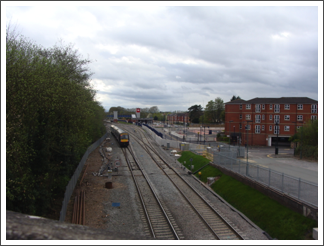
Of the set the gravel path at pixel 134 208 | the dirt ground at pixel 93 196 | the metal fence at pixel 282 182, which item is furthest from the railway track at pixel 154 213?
the metal fence at pixel 282 182

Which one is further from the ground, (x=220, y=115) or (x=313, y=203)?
(x=220, y=115)

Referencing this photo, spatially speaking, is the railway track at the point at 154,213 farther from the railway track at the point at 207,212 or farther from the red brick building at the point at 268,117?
the red brick building at the point at 268,117

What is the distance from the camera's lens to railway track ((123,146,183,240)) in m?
13.6

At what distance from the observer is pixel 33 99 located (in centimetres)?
1377

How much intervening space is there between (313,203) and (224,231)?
17.1 feet

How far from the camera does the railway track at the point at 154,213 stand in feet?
44.5

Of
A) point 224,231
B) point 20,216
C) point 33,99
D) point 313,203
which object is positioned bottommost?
point 224,231

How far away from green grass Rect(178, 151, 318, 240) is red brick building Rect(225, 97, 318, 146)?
36840 millimetres

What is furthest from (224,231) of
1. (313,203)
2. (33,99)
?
(33,99)

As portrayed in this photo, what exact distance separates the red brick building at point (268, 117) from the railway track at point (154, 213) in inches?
1464

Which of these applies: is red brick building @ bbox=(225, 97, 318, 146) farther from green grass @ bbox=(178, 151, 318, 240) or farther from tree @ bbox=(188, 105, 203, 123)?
tree @ bbox=(188, 105, 203, 123)

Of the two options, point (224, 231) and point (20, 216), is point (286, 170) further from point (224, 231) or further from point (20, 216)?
point (20, 216)

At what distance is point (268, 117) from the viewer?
59.4 meters

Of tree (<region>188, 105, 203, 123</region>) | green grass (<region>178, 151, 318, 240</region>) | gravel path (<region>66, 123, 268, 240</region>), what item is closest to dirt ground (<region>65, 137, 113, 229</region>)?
gravel path (<region>66, 123, 268, 240</region>)
